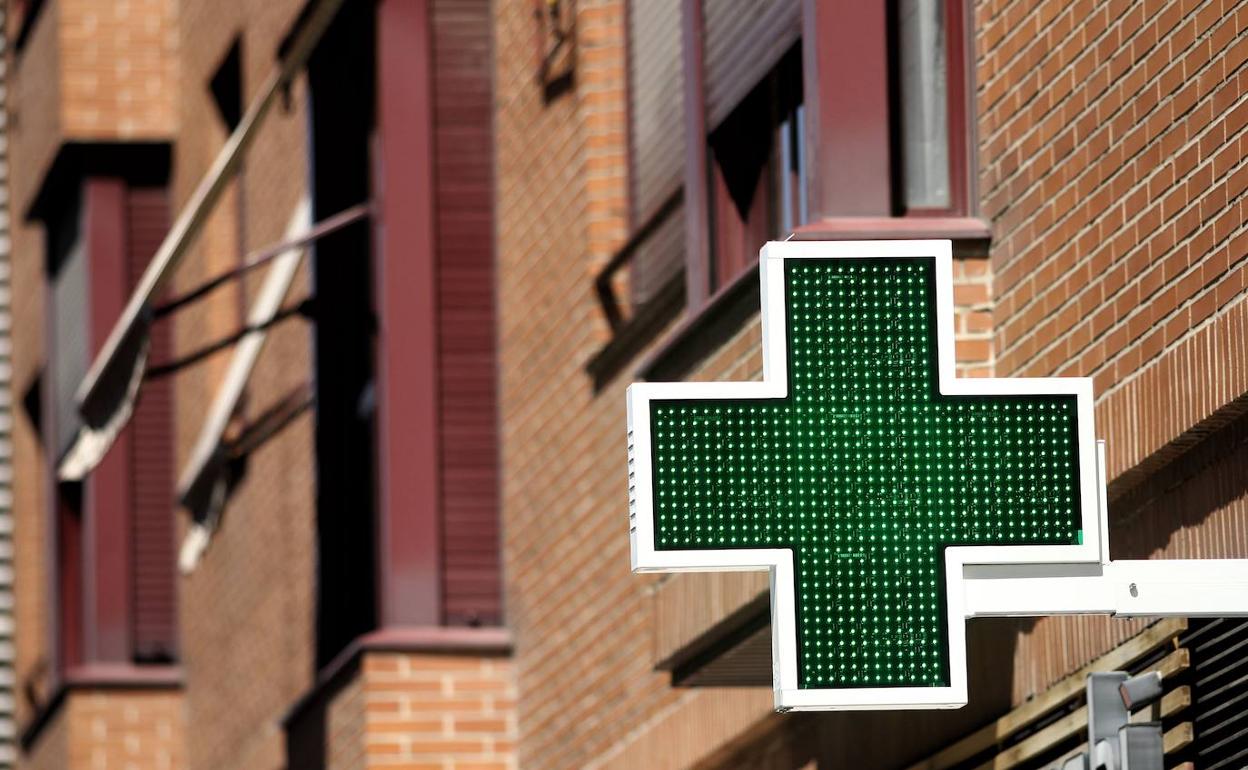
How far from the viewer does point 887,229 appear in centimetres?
857

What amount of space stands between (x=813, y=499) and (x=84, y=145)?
1747 centimetres

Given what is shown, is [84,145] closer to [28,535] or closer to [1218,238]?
[28,535]

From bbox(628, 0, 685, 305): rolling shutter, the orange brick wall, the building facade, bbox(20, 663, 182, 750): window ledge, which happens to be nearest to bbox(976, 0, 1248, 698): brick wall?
the building facade

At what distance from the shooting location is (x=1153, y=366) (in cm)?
750

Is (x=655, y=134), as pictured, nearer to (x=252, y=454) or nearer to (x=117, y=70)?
(x=252, y=454)

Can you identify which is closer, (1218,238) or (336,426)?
(1218,238)

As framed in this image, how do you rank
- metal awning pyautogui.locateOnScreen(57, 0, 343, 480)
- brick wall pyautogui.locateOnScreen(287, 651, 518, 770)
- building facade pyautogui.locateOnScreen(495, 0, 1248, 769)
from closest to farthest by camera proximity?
1. building facade pyautogui.locateOnScreen(495, 0, 1248, 769)
2. brick wall pyautogui.locateOnScreen(287, 651, 518, 770)
3. metal awning pyautogui.locateOnScreen(57, 0, 343, 480)

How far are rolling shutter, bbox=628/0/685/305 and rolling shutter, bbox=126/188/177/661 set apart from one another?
10143 millimetres

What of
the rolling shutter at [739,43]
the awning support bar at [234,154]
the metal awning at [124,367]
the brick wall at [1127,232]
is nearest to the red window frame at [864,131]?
the brick wall at [1127,232]

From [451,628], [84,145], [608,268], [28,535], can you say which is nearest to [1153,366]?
[608,268]

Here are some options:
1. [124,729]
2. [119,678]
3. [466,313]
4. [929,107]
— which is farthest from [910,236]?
[119,678]

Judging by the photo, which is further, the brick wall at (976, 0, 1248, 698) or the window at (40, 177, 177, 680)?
the window at (40, 177, 177, 680)

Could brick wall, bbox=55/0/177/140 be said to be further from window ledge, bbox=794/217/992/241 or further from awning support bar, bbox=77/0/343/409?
window ledge, bbox=794/217/992/241

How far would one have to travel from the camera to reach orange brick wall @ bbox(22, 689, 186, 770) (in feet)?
69.2
